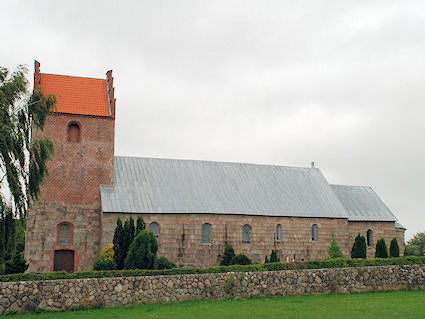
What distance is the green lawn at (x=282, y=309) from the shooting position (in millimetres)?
15109

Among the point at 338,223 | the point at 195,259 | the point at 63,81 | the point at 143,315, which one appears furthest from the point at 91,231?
the point at 338,223

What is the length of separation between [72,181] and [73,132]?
293cm

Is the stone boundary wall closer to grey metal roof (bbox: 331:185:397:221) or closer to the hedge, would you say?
the hedge

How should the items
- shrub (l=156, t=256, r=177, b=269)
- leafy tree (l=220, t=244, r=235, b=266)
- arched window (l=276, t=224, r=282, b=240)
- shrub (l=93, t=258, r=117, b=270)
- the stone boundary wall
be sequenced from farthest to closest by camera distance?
arched window (l=276, t=224, r=282, b=240), leafy tree (l=220, t=244, r=235, b=266), shrub (l=156, t=256, r=177, b=269), shrub (l=93, t=258, r=117, b=270), the stone boundary wall

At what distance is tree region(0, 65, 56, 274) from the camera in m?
19.0

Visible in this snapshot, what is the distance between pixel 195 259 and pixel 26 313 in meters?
13.6

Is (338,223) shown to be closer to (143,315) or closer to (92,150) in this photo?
(92,150)

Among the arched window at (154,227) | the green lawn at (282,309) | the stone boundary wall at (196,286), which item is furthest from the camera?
the arched window at (154,227)

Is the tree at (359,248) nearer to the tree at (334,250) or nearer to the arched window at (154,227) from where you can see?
the tree at (334,250)

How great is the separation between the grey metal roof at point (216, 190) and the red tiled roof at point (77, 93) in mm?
3883

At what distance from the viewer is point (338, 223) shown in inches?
1292

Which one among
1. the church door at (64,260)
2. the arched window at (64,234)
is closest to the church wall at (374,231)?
the church door at (64,260)

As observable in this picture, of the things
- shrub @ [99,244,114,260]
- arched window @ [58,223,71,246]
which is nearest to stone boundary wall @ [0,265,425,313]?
shrub @ [99,244,114,260]

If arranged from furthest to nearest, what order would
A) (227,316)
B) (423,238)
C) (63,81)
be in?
(423,238) < (63,81) < (227,316)
